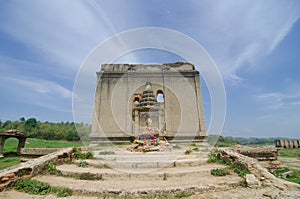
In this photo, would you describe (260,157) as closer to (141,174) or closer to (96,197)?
(141,174)

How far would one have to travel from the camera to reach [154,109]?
13.1 meters

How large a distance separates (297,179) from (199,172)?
13.1 ft

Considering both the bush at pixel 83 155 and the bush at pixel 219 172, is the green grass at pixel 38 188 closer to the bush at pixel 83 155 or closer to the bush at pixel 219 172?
the bush at pixel 83 155

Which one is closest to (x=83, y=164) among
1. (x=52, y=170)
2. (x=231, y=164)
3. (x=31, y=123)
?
(x=52, y=170)

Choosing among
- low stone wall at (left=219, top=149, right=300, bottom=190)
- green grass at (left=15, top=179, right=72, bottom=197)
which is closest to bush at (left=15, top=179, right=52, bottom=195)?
green grass at (left=15, top=179, right=72, bottom=197)

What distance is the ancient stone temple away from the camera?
52.3ft

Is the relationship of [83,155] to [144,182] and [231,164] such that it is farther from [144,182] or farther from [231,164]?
[231,164]

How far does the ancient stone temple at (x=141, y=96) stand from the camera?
15927 mm

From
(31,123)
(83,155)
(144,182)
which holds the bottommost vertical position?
(144,182)

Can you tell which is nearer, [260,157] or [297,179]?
[297,179]

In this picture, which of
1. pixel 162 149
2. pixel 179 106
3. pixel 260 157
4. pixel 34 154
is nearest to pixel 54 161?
pixel 34 154

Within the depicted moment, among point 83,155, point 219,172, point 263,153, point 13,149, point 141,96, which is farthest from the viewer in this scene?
point 141,96

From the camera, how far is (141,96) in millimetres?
15875

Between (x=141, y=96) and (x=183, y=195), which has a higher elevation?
(x=141, y=96)
